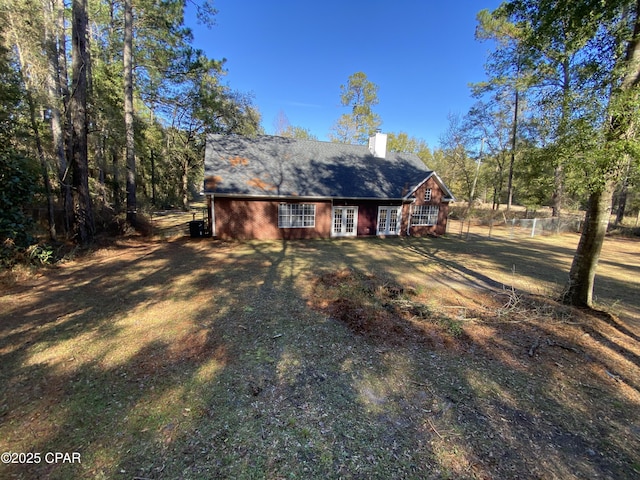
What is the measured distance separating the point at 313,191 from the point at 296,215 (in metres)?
1.60

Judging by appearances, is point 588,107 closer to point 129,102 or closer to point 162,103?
point 129,102

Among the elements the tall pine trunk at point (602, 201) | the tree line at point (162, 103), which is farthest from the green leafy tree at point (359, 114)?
the tall pine trunk at point (602, 201)

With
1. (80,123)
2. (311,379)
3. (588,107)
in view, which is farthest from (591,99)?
(80,123)

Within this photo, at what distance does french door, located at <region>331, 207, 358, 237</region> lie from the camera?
52.2 ft

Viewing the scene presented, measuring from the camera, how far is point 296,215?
15.0 metres

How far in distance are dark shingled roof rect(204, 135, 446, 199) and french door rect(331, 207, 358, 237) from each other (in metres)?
0.93

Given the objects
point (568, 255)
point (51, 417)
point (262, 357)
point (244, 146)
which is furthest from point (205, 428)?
point (568, 255)

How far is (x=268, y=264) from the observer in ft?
32.3

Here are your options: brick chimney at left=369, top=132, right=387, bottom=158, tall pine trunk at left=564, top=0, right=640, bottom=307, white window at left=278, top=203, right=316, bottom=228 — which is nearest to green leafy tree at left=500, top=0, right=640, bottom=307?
tall pine trunk at left=564, top=0, right=640, bottom=307

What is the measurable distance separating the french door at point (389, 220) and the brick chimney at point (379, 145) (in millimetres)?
4883

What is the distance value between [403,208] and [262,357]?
14.8 m

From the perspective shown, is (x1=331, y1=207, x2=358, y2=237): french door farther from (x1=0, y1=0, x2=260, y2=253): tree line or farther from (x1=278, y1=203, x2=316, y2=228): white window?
(x1=0, y1=0, x2=260, y2=253): tree line

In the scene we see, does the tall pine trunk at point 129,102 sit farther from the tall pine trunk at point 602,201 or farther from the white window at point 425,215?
the tall pine trunk at point 602,201

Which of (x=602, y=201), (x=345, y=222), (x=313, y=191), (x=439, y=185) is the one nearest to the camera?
(x=602, y=201)
